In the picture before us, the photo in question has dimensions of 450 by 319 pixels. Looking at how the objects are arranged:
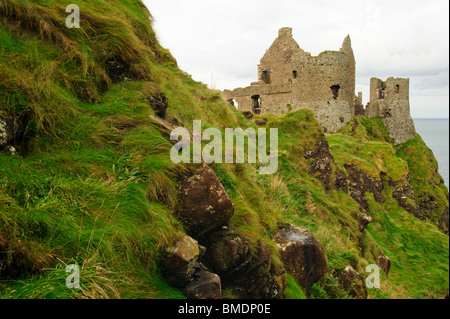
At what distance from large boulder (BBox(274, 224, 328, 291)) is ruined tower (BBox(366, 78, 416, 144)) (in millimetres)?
34283

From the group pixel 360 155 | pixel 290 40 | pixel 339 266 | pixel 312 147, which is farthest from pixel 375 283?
pixel 290 40

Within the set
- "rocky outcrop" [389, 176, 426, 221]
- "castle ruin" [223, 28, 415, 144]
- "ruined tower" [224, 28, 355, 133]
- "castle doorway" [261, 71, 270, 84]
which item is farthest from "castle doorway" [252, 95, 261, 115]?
"rocky outcrop" [389, 176, 426, 221]

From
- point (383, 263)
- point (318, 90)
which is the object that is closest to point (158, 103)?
point (383, 263)

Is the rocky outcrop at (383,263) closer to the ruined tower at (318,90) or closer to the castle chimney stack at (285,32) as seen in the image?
the ruined tower at (318,90)

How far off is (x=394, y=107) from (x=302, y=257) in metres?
35.9

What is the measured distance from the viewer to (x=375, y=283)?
945cm

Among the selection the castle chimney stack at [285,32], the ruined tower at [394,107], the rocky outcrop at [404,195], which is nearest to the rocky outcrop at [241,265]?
the rocky outcrop at [404,195]

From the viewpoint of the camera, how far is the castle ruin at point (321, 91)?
29266 millimetres

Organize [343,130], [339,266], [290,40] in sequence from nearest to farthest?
1. [339,266]
2. [343,130]
3. [290,40]

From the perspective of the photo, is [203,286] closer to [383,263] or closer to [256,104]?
[383,263]

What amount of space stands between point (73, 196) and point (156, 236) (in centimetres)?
101

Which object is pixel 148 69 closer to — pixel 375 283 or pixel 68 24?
pixel 68 24

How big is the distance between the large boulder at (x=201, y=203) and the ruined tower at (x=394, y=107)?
36743 millimetres

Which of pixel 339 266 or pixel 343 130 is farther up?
pixel 343 130
